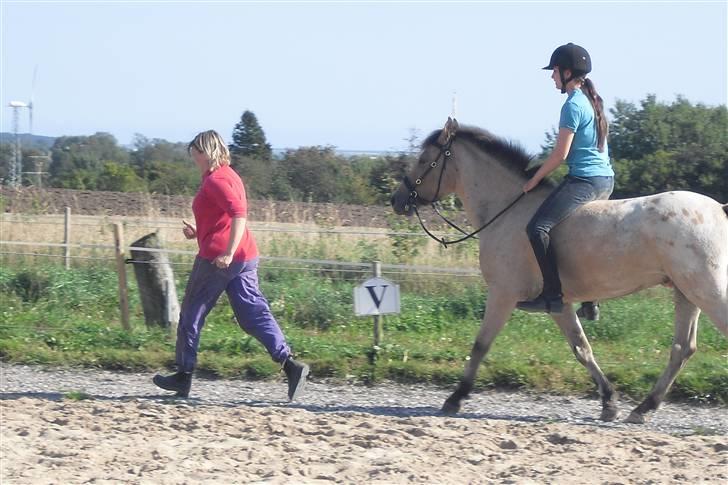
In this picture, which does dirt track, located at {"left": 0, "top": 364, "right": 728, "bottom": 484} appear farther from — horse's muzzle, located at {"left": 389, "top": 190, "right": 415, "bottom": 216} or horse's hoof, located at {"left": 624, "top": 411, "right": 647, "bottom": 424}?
horse's muzzle, located at {"left": 389, "top": 190, "right": 415, "bottom": 216}

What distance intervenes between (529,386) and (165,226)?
970 cm

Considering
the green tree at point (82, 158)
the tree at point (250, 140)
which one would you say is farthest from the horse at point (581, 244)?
the green tree at point (82, 158)

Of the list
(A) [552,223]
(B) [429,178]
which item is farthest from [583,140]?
(B) [429,178]

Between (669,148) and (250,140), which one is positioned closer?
(669,148)

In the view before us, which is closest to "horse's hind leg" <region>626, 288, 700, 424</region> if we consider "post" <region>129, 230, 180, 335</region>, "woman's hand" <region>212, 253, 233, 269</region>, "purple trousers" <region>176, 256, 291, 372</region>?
"purple trousers" <region>176, 256, 291, 372</region>

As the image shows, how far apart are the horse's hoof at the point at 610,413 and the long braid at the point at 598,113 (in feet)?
6.36

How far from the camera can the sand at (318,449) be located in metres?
6.04

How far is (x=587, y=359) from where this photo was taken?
8.24m

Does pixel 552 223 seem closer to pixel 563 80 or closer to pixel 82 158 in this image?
pixel 563 80

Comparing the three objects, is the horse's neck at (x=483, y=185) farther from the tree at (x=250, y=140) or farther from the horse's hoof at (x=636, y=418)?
the tree at (x=250, y=140)

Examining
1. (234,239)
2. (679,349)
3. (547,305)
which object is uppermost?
(234,239)

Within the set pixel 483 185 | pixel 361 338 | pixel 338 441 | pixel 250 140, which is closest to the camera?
pixel 338 441

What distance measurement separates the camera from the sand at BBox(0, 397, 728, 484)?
238 inches

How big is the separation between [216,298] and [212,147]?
119 centimetres
